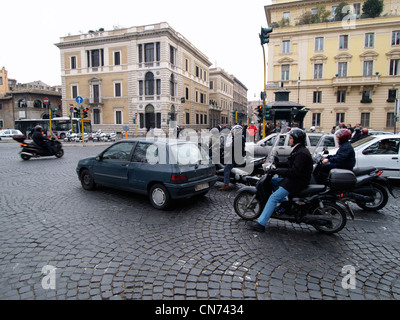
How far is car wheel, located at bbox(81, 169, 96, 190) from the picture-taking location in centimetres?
702

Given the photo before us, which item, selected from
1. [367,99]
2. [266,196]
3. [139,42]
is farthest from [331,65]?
[266,196]

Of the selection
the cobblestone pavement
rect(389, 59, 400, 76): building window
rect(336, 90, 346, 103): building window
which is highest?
rect(389, 59, 400, 76): building window

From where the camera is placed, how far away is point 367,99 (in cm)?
3538

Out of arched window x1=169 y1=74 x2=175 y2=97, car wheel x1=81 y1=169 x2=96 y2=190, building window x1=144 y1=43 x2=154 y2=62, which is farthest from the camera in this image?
arched window x1=169 y1=74 x2=175 y2=97

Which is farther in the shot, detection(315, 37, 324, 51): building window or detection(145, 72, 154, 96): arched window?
detection(145, 72, 154, 96): arched window

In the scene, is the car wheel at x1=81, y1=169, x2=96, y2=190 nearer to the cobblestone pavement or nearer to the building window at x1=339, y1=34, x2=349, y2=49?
the cobblestone pavement

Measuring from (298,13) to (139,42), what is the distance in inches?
1058

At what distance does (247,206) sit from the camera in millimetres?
4926

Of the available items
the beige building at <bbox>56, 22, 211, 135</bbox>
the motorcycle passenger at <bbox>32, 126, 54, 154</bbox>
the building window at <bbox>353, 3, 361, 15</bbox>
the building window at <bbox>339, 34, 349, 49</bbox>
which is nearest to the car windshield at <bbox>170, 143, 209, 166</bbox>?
the motorcycle passenger at <bbox>32, 126, 54, 154</bbox>

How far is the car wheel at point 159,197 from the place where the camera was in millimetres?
5410

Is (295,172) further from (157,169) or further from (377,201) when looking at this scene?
(377,201)

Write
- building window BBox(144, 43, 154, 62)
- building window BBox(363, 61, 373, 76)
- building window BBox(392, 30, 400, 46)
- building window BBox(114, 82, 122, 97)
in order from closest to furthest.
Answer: building window BBox(392, 30, 400, 46), building window BBox(363, 61, 373, 76), building window BBox(144, 43, 154, 62), building window BBox(114, 82, 122, 97)

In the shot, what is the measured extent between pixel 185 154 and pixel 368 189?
13.0ft

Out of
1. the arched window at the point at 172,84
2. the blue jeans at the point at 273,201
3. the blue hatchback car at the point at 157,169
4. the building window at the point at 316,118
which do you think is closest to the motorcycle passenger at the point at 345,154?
the blue jeans at the point at 273,201
